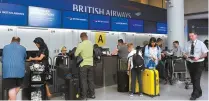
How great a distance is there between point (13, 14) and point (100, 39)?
128 inches

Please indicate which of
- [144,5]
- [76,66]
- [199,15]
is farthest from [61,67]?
[199,15]

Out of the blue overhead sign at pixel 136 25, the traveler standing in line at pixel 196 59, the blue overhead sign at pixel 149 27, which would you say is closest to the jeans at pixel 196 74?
the traveler standing in line at pixel 196 59

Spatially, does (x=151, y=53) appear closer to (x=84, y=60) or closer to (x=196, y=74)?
(x=196, y=74)

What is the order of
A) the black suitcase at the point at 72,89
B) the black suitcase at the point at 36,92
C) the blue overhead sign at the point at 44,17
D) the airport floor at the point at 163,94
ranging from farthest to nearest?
the blue overhead sign at the point at 44,17 < the airport floor at the point at 163,94 < the black suitcase at the point at 72,89 < the black suitcase at the point at 36,92

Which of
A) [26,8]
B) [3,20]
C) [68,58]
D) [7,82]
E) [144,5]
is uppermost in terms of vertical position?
[144,5]

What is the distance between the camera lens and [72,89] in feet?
14.9

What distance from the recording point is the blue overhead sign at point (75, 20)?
279 inches

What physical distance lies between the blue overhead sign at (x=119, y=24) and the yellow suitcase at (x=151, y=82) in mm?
3723

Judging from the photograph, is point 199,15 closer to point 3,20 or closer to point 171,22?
point 171,22

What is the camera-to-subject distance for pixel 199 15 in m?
11.9

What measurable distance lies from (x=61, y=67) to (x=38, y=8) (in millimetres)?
2299

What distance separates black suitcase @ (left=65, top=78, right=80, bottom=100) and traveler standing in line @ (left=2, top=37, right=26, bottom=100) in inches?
38.7

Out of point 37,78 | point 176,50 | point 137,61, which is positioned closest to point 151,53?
point 137,61

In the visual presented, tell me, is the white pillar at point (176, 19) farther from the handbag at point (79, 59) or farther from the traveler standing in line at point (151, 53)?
the handbag at point (79, 59)
